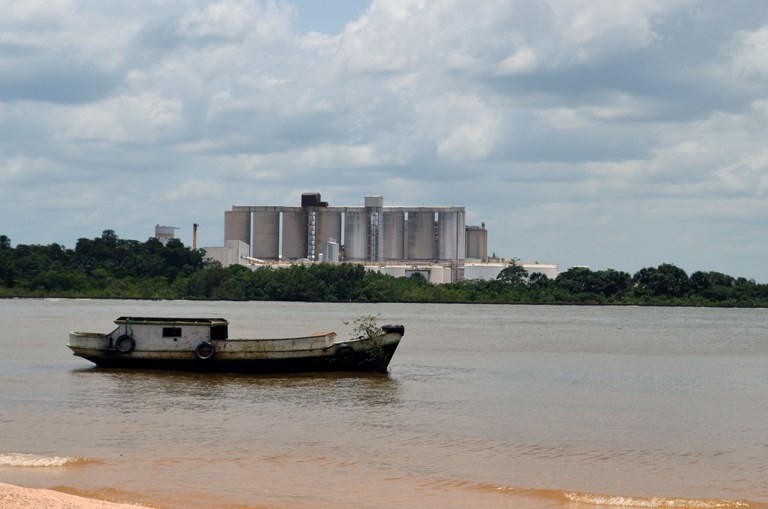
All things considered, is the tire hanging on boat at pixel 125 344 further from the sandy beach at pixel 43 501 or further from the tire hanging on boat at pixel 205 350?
the sandy beach at pixel 43 501

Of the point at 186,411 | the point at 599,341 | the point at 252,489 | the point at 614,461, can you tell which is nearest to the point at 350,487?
the point at 252,489

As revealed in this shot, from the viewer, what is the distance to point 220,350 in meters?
42.3

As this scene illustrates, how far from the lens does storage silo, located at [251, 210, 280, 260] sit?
193863 millimetres

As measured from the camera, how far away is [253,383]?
4019 cm

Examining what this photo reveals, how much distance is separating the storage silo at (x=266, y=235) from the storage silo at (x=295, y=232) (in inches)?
67.9

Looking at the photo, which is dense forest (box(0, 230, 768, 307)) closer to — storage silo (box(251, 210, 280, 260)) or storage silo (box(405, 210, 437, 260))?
storage silo (box(405, 210, 437, 260))

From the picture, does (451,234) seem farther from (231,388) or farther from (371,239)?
(231,388)

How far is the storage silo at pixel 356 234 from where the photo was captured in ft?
616

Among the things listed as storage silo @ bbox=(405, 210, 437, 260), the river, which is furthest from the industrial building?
the river

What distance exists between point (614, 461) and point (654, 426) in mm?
6588

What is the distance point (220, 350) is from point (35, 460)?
18887mm

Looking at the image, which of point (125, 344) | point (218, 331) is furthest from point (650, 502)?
point (125, 344)

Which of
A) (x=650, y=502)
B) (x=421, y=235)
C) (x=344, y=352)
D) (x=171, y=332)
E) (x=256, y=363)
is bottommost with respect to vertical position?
(x=650, y=502)

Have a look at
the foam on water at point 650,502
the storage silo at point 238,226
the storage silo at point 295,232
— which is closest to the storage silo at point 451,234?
the storage silo at point 295,232
